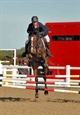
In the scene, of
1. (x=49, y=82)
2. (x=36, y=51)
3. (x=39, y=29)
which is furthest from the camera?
(x=49, y=82)

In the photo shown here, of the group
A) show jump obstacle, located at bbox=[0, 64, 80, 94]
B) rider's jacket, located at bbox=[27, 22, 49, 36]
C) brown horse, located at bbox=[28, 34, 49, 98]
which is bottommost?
show jump obstacle, located at bbox=[0, 64, 80, 94]

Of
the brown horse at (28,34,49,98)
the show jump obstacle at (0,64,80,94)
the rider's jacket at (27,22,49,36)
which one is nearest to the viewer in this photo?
the brown horse at (28,34,49,98)

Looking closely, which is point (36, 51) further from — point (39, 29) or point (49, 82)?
point (49, 82)

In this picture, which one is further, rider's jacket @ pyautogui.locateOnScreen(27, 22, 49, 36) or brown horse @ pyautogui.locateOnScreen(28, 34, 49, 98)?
rider's jacket @ pyautogui.locateOnScreen(27, 22, 49, 36)

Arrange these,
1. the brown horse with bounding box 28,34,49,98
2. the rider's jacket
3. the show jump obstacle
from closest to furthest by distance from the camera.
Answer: the brown horse with bounding box 28,34,49,98 → the rider's jacket → the show jump obstacle

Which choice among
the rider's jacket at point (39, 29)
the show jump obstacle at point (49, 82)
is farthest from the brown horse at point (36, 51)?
the show jump obstacle at point (49, 82)

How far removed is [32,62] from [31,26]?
3.73 ft

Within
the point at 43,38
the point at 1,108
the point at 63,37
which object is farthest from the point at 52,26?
the point at 1,108

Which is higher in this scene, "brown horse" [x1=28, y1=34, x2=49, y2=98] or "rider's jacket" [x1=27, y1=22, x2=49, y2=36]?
"rider's jacket" [x1=27, y1=22, x2=49, y2=36]

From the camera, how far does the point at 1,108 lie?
10.4 metres

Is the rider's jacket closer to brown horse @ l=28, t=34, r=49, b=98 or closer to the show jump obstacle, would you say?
brown horse @ l=28, t=34, r=49, b=98

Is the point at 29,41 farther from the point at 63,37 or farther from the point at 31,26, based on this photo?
the point at 63,37

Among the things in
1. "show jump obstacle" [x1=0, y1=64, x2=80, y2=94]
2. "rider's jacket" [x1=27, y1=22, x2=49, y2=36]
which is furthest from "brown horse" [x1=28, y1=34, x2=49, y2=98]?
"show jump obstacle" [x1=0, y1=64, x2=80, y2=94]

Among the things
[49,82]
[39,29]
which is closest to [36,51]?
[39,29]
